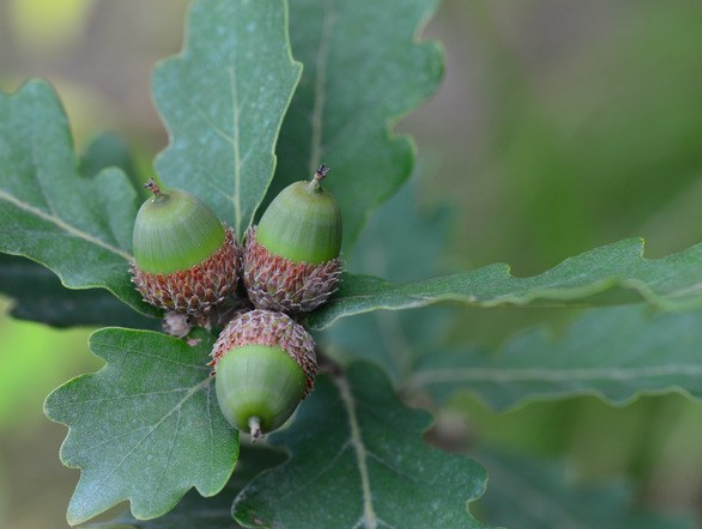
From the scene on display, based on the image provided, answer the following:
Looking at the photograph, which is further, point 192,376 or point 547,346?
point 547,346

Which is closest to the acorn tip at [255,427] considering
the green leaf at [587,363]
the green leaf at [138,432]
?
the green leaf at [138,432]

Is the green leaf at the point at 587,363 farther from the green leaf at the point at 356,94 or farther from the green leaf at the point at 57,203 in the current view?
the green leaf at the point at 57,203

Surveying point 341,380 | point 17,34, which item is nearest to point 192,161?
point 341,380

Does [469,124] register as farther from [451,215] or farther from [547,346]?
[547,346]

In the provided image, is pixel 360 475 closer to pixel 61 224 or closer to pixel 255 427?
A: pixel 255 427

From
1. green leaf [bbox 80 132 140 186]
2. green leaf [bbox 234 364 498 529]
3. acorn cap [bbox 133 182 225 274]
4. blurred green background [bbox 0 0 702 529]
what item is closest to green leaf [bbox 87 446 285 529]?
green leaf [bbox 234 364 498 529]
